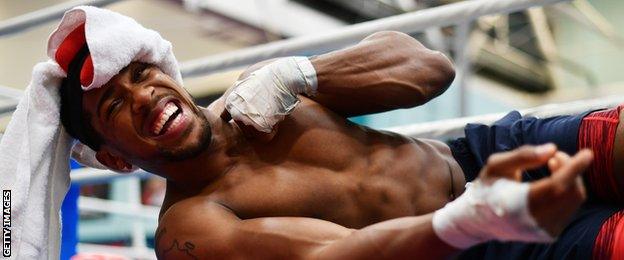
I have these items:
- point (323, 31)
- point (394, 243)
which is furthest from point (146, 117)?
point (323, 31)

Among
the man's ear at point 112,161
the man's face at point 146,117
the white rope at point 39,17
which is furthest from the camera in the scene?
the white rope at point 39,17

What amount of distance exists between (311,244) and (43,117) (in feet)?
1.70

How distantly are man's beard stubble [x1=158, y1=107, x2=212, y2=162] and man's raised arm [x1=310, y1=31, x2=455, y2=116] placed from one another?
0.20 m

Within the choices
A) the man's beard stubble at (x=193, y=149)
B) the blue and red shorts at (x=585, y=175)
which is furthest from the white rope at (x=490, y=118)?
the man's beard stubble at (x=193, y=149)

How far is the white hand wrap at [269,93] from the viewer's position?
4.29 feet

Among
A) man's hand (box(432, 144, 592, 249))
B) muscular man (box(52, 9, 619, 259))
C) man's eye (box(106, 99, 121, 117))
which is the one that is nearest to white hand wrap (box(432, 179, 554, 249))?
man's hand (box(432, 144, 592, 249))

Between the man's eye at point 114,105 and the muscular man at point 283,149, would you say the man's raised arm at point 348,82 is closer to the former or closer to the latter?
the muscular man at point 283,149

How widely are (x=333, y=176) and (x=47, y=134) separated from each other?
18.0 inches

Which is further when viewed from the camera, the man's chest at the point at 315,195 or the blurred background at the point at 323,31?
the blurred background at the point at 323,31

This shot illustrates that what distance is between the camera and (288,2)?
5180 mm

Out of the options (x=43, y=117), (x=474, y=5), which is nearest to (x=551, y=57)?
(x=474, y=5)

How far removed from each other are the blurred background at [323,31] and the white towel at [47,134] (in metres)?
0.85

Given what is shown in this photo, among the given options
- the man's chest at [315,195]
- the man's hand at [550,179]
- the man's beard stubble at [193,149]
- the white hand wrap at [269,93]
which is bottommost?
the man's chest at [315,195]

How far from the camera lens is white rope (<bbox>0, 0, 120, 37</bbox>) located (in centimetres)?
187
